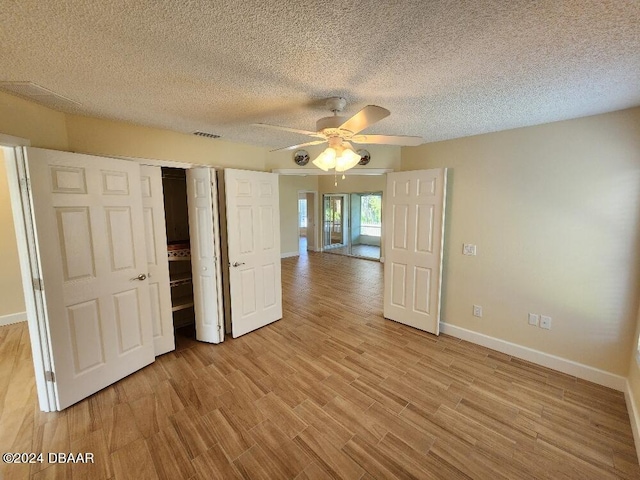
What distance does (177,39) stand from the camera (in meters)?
1.24

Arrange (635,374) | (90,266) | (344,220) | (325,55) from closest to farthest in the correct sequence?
1. (325,55)
2. (635,374)
3. (90,266)
4. (344,220)

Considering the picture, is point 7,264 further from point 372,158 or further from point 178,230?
point 372,158

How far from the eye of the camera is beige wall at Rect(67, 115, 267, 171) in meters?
2.38

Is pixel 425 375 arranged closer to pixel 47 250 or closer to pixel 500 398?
pixel 500 398

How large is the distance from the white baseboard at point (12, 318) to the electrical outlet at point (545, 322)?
648 cm

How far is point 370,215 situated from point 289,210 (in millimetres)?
3369

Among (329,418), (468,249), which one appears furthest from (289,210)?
(329,418)

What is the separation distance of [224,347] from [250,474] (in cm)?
160

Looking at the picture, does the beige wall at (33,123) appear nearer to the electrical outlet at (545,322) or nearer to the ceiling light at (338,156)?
the ceiling light at (338,156)

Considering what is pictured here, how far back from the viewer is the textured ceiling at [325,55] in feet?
3.49

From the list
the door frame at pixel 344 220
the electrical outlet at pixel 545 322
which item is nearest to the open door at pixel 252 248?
the electrical outlet at pixel 545 322

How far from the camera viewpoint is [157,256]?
2.72 meters

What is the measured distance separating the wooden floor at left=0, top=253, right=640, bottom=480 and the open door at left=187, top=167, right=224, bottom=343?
10.5 inches


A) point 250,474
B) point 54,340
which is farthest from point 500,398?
point 54,340
